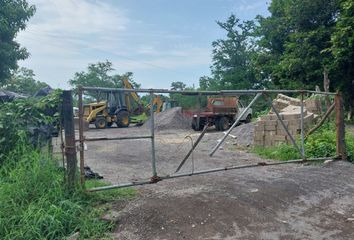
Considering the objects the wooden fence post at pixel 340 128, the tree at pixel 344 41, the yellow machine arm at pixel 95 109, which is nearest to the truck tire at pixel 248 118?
the tree at pixel 344 41

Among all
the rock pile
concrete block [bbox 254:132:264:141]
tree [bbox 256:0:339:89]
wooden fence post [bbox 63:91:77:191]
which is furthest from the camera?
tree [bbox 256:0:339:89]

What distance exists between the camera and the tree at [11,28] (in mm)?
17236

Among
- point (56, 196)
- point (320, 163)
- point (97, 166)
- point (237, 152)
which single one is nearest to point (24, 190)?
point (56, 196)

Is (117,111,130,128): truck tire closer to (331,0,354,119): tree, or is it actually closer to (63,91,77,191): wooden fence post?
(331,0,354,119): tree

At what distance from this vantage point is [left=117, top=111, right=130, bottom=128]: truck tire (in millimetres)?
21984

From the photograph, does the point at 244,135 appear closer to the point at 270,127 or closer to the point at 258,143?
the point at 258,143

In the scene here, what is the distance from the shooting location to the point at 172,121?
22.6 meters

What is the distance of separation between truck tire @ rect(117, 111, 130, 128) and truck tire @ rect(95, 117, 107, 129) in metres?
0.91

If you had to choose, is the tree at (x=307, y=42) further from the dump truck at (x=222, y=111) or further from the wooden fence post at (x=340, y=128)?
the wooden fence post at (x=340, y=128)

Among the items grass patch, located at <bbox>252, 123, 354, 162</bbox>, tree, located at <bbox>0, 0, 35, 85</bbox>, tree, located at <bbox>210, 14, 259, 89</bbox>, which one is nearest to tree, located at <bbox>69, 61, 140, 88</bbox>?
tree, located at <bbox>210, 14, 259, 89</bbox>

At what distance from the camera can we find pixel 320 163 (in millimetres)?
7332

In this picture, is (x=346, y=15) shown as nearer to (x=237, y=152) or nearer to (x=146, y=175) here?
(x=237, y=152)

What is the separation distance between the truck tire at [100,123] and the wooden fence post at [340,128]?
15.8m

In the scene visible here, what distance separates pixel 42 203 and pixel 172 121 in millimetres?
18649
